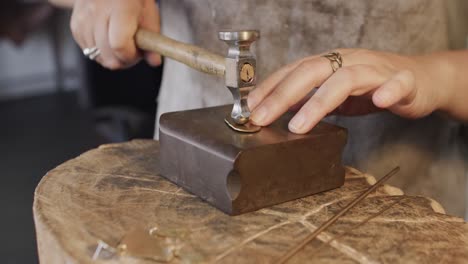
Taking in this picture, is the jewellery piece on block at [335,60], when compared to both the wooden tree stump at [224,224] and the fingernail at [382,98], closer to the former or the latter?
the fingernail at [382,98]

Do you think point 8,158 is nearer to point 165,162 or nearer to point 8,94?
point 8,94

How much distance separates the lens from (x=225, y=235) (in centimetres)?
80

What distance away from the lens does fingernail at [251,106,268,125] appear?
3.10ft

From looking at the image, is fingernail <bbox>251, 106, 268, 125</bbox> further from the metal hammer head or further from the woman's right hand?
the woman's right hand

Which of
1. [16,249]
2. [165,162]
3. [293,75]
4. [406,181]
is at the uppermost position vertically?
[293,75]

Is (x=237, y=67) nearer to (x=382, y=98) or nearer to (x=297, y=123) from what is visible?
(x=297, y=123)

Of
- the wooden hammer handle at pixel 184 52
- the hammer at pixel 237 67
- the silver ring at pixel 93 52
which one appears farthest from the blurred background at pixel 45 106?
the hammer at pixel 237 67

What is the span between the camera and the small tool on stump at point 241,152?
33.6 inches

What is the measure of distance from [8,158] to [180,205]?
299 centimetres

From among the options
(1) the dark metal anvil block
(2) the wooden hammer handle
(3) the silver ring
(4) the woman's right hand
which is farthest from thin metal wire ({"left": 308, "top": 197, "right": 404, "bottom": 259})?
(3) the silver ring

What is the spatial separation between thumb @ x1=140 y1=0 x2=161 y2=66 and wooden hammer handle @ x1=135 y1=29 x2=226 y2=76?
3.5 inches

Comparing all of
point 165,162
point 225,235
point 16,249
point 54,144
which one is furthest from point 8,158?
point 225,235

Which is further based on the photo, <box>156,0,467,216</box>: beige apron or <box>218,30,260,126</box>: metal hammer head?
<box>156,0,467,216</box>: beige apron

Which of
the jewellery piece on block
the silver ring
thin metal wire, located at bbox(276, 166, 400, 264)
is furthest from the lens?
the silver ring
